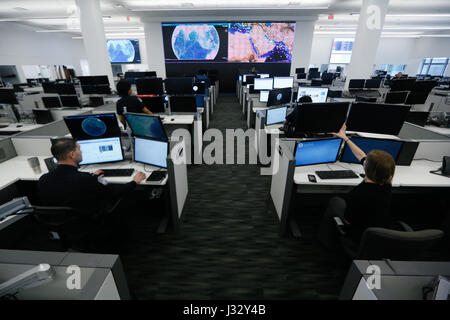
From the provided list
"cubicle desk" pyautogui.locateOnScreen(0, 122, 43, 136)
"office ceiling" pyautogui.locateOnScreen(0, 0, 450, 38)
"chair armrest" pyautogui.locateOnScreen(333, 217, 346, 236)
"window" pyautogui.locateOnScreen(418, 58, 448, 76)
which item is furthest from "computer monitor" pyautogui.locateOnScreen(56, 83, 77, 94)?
"window" pyautogui.locateOnScreen(418, 58, 448, 76)

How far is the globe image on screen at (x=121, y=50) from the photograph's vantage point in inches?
490

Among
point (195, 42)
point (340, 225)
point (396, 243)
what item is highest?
point (195, 42)

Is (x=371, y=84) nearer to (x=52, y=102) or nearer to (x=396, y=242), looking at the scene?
(x=396, y=242)

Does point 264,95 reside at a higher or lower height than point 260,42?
lower

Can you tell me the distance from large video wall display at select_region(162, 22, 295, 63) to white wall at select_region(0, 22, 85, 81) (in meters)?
7.22

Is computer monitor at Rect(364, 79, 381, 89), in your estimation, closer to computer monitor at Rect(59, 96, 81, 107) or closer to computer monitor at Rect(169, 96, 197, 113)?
computer monitor at Rect(169, 96, 197, 113)

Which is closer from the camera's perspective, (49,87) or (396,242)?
(396,242)

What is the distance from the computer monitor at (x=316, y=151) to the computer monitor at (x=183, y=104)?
248 cm

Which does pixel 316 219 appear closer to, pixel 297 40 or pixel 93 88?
pixel 93 88

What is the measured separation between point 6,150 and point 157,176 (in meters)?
1.82

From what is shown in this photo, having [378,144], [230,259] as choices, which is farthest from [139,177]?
[378,144]

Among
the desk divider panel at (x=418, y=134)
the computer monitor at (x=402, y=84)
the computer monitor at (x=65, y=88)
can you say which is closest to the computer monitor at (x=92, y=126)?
the desk divider panel at (x=418, y=134)

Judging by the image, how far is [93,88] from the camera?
235 inches

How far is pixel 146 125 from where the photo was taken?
88.2 inches
